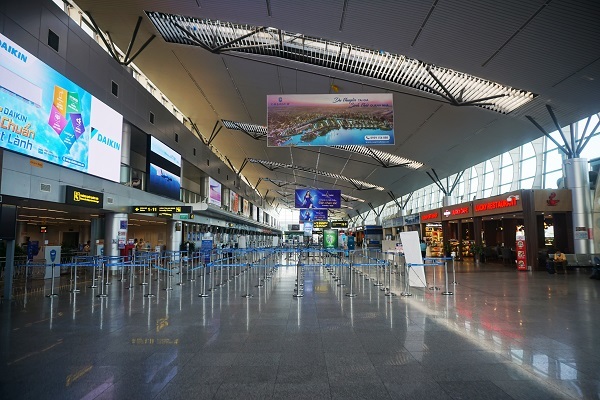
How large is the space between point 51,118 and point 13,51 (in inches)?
92.3

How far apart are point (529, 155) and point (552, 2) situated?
17495mm

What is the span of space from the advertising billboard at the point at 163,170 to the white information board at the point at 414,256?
13269 millimetres

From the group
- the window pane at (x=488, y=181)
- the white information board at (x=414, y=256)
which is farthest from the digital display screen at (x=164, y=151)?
the window pane at (x=488, y=181)

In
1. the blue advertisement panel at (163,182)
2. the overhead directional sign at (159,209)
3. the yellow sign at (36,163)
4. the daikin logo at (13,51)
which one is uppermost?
the daikin logo at (13,51)

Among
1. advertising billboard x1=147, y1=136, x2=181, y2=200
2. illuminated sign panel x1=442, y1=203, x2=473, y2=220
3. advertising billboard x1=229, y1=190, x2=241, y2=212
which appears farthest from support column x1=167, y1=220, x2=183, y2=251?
illuminated sign panel x1=442, y1=203, x2=473, y2=220

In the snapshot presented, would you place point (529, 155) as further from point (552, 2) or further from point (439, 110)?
point (552, 2)

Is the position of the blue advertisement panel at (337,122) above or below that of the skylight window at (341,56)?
below

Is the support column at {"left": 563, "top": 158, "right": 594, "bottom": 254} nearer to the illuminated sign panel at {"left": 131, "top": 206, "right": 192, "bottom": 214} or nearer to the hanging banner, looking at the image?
the hanging banner

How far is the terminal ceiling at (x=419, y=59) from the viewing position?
10.7 m

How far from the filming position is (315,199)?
110 ft

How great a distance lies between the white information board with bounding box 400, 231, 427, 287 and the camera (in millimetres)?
12211

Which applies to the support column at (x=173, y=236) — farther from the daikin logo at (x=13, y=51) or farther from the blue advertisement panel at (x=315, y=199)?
the daikin logo at (x=13, y=51)

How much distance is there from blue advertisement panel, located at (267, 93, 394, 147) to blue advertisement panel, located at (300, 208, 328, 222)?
92.4 feet

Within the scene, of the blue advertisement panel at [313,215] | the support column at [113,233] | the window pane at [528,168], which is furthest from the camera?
the blue advertisement panel at [313,215]
